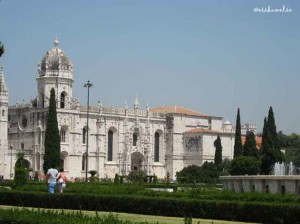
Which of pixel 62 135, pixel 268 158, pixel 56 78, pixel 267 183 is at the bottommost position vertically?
pixel 267 183

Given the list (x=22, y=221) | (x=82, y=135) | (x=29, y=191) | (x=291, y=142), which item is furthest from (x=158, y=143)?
(x=22, y=221)

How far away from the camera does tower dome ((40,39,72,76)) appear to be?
3056 inches

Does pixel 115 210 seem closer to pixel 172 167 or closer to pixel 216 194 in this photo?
pixel 216 194

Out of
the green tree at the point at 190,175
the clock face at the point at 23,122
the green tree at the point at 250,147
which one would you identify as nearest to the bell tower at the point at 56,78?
the clock face at the point at 23,122

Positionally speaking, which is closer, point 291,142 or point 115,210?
point 115,210

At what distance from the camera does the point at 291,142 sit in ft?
385

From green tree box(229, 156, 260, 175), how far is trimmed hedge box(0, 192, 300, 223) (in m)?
40.2

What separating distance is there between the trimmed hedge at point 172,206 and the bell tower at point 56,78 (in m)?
51.7

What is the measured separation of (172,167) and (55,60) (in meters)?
20.0

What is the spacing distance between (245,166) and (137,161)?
2419 centimetres

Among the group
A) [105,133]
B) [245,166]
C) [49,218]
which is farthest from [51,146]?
[49,218]

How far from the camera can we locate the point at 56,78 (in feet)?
254

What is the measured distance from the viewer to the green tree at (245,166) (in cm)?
6406

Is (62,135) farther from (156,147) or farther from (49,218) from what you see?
(49,218)
